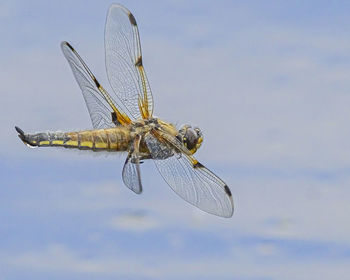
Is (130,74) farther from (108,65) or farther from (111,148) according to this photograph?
(111,148)

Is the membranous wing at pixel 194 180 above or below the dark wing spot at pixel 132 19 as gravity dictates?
below

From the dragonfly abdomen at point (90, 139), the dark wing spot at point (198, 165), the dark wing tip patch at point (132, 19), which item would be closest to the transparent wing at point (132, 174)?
the dragonfly abdomen at point (90, 139)

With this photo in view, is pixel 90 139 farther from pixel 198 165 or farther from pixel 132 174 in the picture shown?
pixel 198 165

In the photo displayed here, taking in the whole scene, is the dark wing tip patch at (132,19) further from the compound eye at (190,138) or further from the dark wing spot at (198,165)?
the dark wing spot at (198,165)

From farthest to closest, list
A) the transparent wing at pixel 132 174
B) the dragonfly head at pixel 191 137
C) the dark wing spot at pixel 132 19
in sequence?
the dragonfly head at pixel 191 137 < the dark wing spot at pixel 132 19 < the transparent wing at pixel 132 174

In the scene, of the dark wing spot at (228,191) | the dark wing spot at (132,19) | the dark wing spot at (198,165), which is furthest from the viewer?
the dark wing spot at (132,19)

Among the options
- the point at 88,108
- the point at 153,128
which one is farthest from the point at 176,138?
the point at 88,108

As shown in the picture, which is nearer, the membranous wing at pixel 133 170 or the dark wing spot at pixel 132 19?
the membranous wing at pixel 133 170
